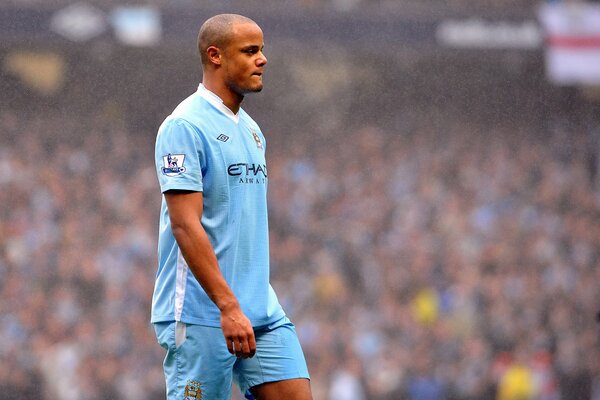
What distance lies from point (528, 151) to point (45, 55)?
343 inches

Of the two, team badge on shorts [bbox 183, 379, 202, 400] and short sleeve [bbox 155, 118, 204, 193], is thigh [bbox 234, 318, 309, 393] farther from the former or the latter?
short sleeve [bbox 155, 118, 204, 193]

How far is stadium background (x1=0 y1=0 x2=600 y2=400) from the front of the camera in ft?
46.8

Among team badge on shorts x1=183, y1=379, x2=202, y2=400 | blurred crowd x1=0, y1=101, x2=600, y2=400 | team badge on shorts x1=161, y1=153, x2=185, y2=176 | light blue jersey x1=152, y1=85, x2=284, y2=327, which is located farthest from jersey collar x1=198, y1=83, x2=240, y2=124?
blurred crowd x1=0, y1=101, x2=600, y2=400

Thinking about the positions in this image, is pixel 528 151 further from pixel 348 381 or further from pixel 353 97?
pixel 348 381

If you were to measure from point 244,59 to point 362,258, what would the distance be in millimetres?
12847

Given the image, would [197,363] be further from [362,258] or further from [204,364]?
[362,258]

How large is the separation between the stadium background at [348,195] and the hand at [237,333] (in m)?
9.50

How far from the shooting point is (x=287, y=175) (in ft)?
60.6

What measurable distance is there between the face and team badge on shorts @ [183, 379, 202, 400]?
3.47ft

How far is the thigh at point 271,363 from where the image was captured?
4.16m

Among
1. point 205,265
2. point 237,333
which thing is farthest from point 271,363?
point 205,265

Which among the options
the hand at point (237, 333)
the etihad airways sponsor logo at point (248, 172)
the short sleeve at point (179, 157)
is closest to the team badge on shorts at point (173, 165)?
the short sleeve at point (179, 157)

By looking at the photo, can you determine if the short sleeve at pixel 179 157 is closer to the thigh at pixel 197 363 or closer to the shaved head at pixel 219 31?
the shaved head at pixel 219 31

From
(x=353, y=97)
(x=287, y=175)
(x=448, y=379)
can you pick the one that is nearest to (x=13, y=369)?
(x=448, y=379)
